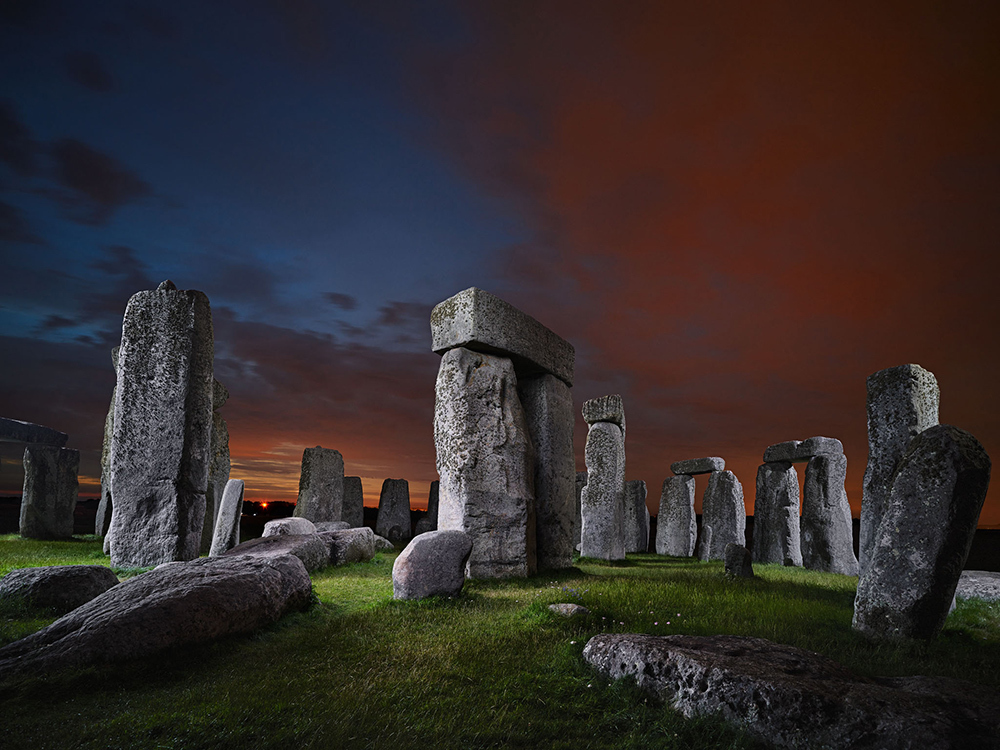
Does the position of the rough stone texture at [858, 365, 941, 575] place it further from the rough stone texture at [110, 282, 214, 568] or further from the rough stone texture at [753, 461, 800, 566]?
the rough stone texture at [110, 282, 214, 568]

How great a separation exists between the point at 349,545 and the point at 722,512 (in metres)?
11.2

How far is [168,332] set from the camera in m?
9.21

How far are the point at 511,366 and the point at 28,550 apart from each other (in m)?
10.2

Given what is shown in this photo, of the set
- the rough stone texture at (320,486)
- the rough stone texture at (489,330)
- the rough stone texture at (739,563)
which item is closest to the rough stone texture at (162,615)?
the rough stone texture at (489,330)

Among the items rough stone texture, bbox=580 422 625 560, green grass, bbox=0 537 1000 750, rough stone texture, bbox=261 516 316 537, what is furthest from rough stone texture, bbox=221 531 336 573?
rough stone texture, bbox=580 422 625 560

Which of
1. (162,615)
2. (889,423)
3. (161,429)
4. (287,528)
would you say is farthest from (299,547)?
(889,423)

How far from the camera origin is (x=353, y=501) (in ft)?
74.2

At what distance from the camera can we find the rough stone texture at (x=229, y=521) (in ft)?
37.0

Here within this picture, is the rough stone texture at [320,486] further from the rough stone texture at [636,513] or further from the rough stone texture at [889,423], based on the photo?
the rough stone texture at [889,423]

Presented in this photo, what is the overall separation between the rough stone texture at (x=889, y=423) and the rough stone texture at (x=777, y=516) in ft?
28.5

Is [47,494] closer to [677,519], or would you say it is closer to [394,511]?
[394,511]

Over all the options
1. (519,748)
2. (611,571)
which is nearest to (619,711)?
(519,748)

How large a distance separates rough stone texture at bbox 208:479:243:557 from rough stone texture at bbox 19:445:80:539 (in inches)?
321

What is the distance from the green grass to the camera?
3043 millimetres
